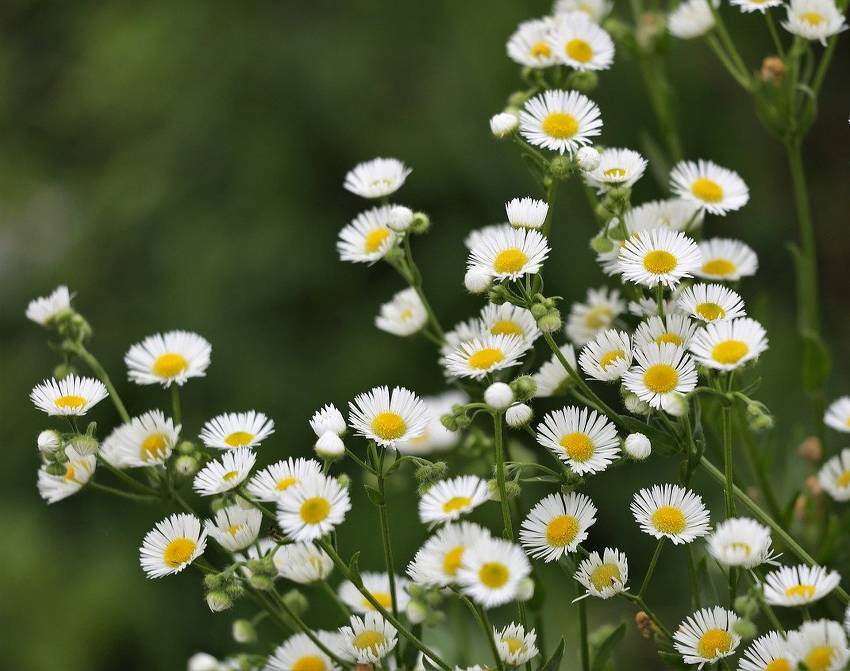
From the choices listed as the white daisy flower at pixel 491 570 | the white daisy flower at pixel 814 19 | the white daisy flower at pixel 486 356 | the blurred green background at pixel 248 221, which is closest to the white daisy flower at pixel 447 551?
the white daisy flower at pixel 491 570

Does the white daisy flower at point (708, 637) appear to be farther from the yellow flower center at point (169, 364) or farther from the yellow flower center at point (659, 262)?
the yellow flower center at point (169, 364)

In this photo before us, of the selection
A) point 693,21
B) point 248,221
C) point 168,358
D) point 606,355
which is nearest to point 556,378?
point 606,355

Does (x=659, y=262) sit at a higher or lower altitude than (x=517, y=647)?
higher

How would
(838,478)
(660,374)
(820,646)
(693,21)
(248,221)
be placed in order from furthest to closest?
(248,221) → (693,21) → (838,478) → (660,374) → (820,646)

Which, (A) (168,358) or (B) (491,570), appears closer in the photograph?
(B) (491,570)

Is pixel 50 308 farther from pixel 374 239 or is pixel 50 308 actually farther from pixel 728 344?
pixel 728 344

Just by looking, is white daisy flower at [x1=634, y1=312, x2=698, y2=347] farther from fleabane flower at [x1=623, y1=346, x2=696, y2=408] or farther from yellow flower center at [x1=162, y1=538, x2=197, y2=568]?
yellow flower center at [x1=162, y1=538, x2=197, y2=568]

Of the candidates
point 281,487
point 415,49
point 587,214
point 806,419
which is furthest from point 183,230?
point 281,487
